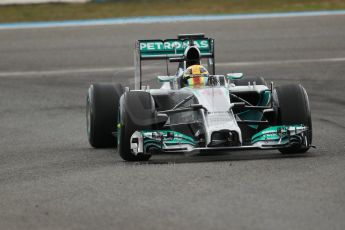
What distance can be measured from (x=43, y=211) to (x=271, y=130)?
10.7 ft

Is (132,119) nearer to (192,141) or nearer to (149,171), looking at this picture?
(192,141)

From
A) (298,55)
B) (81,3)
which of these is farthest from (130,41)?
(81,3)

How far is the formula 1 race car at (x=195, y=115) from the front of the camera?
34.5ft

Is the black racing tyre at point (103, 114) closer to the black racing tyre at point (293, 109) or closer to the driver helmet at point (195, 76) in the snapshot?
the driver helmet at point (195, 76)

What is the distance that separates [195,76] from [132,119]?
1.38 metres

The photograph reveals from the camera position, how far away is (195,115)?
10977 mm

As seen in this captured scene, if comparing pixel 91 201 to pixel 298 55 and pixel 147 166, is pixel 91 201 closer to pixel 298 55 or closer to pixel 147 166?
Answer: pixel 147 166

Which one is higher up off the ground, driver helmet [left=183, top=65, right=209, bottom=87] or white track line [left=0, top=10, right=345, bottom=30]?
driver helmet [left=183, top=65, right=209, bottom=87]

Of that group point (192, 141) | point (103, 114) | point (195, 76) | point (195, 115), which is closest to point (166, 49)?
point (195, 76)

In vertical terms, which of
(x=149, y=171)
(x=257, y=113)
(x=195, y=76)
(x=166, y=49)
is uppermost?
(x=166, y=49)

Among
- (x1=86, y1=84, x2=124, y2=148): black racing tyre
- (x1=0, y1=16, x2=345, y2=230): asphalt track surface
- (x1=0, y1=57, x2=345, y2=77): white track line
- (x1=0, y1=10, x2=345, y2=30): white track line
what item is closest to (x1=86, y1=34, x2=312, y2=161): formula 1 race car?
(x1=86, y1=84, x2=124, y2=148): black racing tyre

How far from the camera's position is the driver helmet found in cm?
1171

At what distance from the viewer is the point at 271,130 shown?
34.8ft

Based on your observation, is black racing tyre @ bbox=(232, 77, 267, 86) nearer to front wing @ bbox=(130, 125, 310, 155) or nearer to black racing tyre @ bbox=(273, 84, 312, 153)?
black racing tyre @ bbox=(273, 84, 312, 153)
